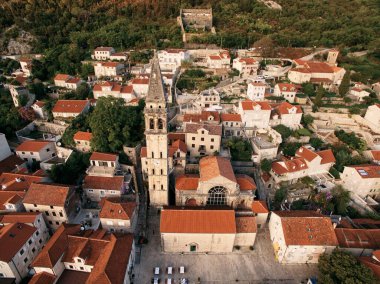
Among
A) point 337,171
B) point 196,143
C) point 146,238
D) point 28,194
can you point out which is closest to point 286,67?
point 337,171

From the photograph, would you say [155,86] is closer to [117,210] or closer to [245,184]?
[117,210]

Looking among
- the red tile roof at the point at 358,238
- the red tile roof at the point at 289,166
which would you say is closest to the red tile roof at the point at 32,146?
the red tile roof at the point at 289,166

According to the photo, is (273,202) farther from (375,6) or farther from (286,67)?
(375,6)

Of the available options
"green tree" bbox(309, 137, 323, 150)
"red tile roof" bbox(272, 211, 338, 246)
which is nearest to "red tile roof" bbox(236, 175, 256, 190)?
"red tile roof" bbox(272, 211, 338, 246)

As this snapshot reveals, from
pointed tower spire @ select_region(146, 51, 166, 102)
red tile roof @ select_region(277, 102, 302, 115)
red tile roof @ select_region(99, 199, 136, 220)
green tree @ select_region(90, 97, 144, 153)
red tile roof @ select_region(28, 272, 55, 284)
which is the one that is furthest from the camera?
red tile roof @ select_region(277, 102, 302, 115)

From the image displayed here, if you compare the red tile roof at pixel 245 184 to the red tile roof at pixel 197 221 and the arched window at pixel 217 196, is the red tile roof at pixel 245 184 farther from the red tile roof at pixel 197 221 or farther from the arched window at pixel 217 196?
the red tile roof at pixel 197 221

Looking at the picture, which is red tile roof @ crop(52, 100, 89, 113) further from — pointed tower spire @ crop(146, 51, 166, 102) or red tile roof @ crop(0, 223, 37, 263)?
pointed tower spire @ crop(146, 51, 166, 102)
